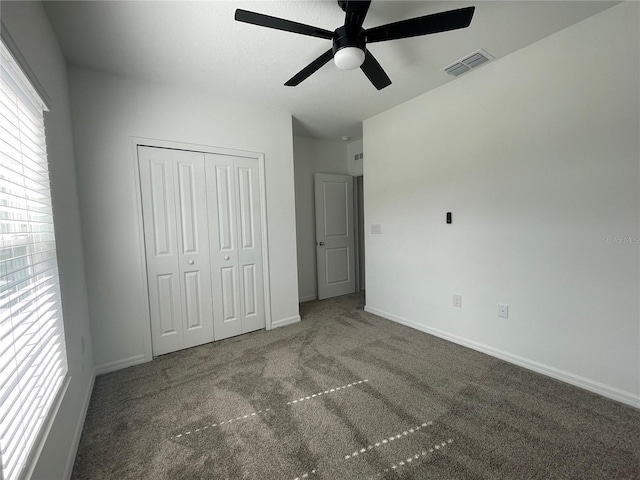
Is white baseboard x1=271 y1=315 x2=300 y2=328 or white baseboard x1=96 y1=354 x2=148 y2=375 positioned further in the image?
white baseboard x1=271 y1=315 x2=300 y2=328

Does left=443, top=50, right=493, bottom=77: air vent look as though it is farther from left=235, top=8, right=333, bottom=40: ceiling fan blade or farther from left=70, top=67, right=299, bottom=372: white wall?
left=70, top=67, right=299, bottom=372: white wall

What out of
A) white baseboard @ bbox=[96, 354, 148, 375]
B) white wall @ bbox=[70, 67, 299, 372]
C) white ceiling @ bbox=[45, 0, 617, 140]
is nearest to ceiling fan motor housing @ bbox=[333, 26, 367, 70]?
white ceiling @ bbox=[45, 0, 617, 140]

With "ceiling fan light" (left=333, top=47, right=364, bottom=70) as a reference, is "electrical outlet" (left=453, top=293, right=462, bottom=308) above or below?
below

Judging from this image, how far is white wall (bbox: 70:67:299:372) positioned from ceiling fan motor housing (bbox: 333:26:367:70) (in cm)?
165

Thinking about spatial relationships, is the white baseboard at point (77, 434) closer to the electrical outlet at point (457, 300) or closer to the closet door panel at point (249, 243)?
the closet door panel at point (249, 243)

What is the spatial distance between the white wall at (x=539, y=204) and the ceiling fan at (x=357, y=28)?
3.71 feet

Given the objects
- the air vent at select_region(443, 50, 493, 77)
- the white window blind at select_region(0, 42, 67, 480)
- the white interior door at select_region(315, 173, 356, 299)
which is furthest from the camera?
the white interior door at select_region(315, 173, 356, 299)

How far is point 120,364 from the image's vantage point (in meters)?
2.42

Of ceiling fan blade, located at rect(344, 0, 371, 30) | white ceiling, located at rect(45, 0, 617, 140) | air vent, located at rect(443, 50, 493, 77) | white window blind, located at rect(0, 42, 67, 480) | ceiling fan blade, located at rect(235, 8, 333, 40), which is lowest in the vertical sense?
white window blind, located at rect(0, 42, 67, 480)

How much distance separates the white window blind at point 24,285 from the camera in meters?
0.94

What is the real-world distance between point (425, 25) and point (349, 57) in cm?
43

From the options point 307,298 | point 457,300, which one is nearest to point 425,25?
point 457,300

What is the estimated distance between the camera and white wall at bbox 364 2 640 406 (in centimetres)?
180

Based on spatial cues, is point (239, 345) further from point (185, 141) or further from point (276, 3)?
point (276, 3)
